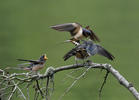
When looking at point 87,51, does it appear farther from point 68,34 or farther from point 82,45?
point 68,34

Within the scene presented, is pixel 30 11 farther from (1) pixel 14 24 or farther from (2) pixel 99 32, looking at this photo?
(2) pixel 99 32

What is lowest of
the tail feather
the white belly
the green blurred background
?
the green blurred background

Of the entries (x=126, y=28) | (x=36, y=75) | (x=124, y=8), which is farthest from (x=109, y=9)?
(x=36, y=75)

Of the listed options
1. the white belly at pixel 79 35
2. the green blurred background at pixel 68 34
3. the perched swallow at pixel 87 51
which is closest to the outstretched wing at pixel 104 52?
the perched swallow at pixel 87 51

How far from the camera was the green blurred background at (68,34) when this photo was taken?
15.2 ft

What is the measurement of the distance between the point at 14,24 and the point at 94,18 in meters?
1.05

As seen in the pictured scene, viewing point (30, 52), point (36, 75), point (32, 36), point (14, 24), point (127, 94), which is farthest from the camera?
point (14, 24)

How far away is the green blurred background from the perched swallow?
5.80ft

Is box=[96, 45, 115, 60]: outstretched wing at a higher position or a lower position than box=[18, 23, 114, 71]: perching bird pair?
lower

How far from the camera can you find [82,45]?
2.39 metres

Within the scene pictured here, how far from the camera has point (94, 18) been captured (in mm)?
6336

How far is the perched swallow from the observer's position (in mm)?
2352

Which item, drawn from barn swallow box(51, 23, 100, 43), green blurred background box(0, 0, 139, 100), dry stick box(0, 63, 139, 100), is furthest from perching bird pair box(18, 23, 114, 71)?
green blurred background box(0, 0, 139, 100)

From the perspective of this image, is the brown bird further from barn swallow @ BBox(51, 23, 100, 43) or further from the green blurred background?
the green blurred background
